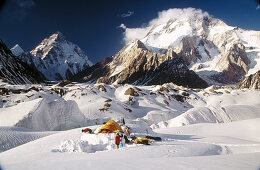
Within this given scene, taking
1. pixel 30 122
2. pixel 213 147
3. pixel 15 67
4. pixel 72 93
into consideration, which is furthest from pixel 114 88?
pixel 15 67

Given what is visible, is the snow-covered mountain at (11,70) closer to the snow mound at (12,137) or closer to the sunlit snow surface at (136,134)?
the sunlit snow surface at (136,134)

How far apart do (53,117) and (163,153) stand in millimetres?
24653

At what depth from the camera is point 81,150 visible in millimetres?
11898

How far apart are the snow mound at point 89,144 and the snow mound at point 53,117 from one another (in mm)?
14682

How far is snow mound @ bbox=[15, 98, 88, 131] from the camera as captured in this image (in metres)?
25.0

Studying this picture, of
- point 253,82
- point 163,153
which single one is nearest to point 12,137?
point 163,153

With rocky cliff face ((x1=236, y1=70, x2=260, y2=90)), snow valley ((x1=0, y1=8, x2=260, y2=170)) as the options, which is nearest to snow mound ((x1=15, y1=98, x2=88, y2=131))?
snow valley ((x1=0, y1=8, x2=260, y2=170))

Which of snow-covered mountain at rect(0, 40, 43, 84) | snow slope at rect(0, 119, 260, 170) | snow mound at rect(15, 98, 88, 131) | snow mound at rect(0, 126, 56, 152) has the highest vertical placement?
snow-covered mountain at rect(0, 40, 43, 84)

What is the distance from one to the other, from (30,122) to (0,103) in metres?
14.7

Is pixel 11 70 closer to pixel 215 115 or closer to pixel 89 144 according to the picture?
pixel 215 115

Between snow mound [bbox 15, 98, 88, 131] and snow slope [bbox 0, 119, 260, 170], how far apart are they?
9.28 m

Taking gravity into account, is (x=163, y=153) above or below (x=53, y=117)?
below

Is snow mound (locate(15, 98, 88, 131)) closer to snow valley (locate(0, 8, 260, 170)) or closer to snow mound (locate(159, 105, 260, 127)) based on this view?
snow valley (locate(0, 8, 260, 170))

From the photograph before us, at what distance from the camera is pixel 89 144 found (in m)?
13.3
